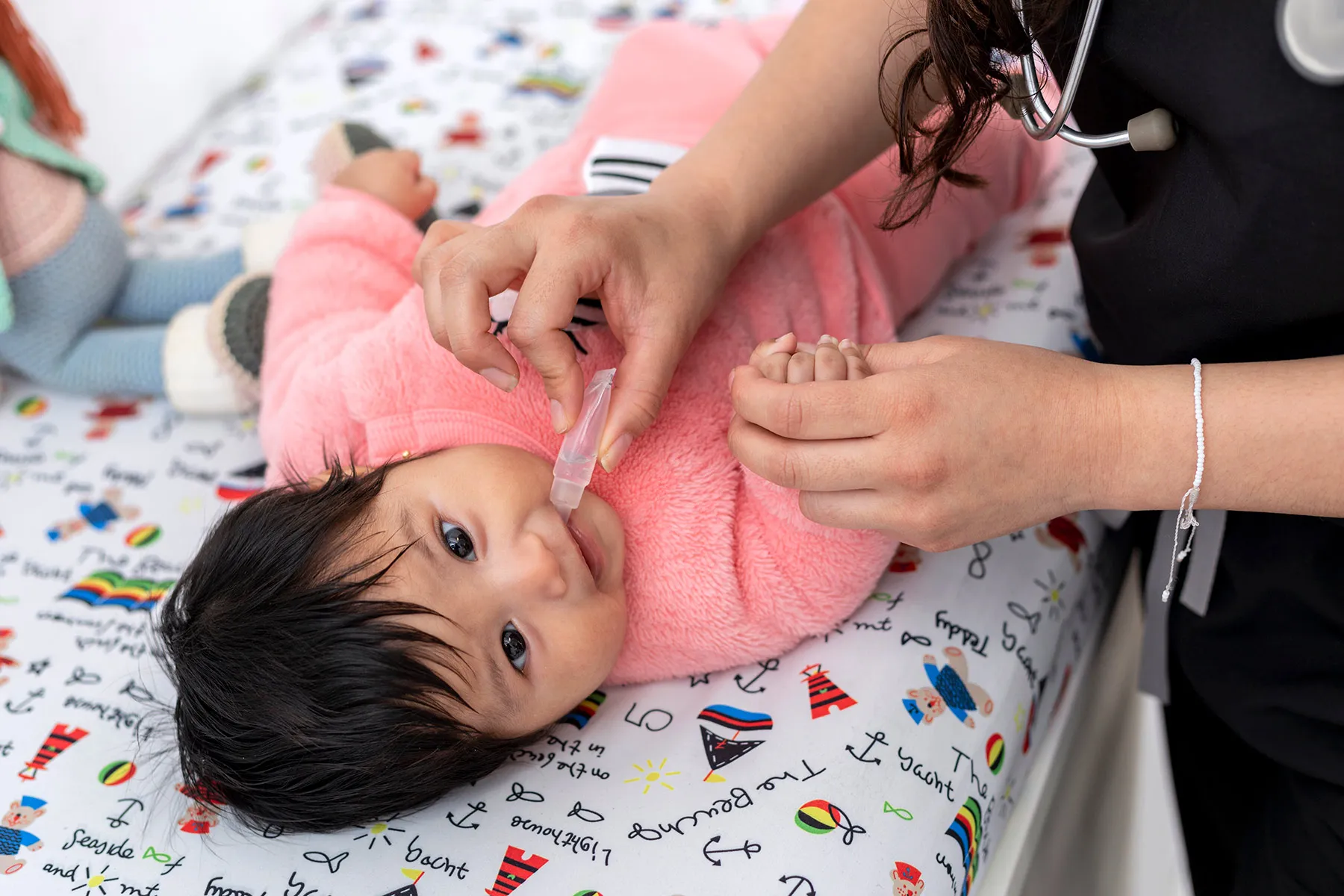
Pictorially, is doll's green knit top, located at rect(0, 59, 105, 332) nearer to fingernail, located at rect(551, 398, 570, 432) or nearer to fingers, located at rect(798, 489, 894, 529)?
fingernail, located at rect(551, 398, 570, 432)

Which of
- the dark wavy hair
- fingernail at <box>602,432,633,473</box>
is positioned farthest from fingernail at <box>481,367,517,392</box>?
the dark wavy hair

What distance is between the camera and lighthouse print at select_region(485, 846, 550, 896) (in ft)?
2.86

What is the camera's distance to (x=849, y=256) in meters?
1.21

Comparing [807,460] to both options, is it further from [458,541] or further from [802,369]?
[458,541]

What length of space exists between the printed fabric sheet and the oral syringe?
0.90 ft

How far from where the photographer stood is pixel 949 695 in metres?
1.00

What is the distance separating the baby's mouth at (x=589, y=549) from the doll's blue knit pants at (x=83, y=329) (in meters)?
0.79

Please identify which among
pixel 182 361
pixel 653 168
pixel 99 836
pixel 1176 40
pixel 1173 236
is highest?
pixel 1176 40

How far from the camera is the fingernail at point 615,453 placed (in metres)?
0.88

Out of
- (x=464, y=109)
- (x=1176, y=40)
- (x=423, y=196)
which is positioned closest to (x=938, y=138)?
(x=1176, y=40)

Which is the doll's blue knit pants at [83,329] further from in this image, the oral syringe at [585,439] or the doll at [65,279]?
the oral syringe at [585,439]

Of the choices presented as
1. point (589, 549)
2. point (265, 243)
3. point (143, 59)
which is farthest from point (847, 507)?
point (143, 59)

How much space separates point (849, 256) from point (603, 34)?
1.03 metres

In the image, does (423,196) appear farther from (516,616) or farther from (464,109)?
(516,616)
